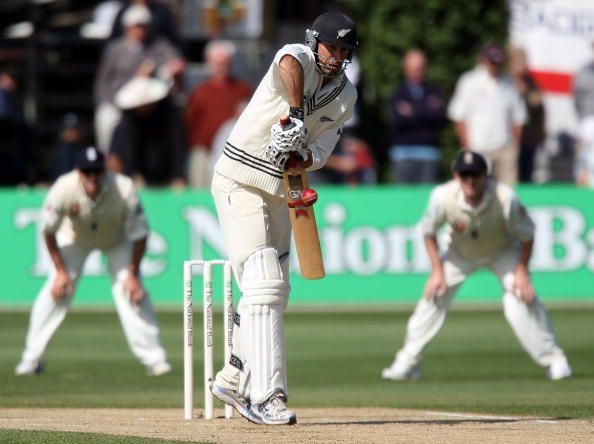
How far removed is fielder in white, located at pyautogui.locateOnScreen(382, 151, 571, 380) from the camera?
11441 mm

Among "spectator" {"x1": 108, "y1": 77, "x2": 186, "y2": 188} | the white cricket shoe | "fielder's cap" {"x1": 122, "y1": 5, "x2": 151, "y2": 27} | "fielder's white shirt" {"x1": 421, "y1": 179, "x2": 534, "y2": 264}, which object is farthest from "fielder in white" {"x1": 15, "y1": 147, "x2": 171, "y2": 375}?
"fielder's cap" {"x1": 122, "y1": 5, "x2": 151, "y2": 27}

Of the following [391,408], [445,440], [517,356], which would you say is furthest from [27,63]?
[445,440]

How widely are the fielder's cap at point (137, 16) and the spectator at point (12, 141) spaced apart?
5.84 ft

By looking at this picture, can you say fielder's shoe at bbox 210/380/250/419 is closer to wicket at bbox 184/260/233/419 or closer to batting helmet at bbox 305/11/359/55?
wicket at bbox 184/260/233/419

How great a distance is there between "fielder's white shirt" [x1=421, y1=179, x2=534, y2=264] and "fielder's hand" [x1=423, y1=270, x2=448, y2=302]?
1.09 ft

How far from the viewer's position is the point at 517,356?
13.4 m

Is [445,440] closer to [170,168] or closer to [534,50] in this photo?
[170,168]

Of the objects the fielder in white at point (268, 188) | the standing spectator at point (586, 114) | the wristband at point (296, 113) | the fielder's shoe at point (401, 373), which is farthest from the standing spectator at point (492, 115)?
the wristband at point (296, 113)

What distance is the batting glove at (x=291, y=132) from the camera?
7.63m

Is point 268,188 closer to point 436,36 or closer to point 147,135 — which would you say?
point 147,135

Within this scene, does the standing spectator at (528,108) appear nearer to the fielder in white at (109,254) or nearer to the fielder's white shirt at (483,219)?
the fielder's white shirt at (483,219)

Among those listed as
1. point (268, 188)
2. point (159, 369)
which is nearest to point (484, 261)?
point (159, 369)

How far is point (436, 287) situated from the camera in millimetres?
11578

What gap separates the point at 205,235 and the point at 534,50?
19.9 feet
